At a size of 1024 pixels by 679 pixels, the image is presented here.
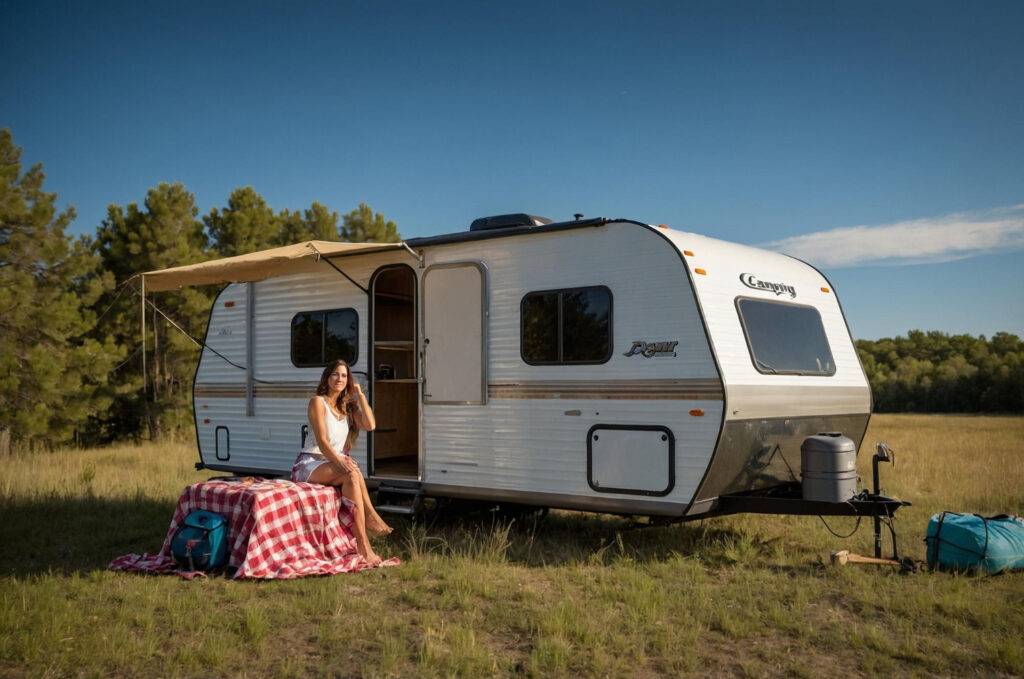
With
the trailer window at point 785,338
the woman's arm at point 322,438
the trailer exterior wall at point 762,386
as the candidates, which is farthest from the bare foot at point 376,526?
the trailer window at point 785,338

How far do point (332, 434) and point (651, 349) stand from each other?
2.64 metres

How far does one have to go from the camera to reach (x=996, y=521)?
21.7 feet

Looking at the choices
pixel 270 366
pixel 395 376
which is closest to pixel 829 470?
pixel 395 376

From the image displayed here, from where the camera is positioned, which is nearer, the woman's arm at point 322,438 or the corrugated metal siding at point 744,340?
the corrugated metal siding at point 744,340

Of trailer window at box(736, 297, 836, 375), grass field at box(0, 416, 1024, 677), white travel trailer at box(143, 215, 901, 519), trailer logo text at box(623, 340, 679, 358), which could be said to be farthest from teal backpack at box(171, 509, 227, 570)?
trailer window at box(736, 297, 836, 375)

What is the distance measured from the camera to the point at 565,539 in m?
7.96

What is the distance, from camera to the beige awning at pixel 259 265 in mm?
8148

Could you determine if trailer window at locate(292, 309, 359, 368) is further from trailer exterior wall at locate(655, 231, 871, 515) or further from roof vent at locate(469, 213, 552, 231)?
trailer exterior wall at locate(655, 231, 871, 515)

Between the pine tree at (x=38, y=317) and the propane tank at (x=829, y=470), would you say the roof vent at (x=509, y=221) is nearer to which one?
the propane tank at (x=829, y=470)

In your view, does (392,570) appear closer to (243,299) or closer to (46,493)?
(243,299)

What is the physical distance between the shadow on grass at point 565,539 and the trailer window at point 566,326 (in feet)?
4.93

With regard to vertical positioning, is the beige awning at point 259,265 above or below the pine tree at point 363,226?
below

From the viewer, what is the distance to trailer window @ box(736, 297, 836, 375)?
274 inches

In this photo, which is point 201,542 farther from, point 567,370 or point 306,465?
point 567,370
